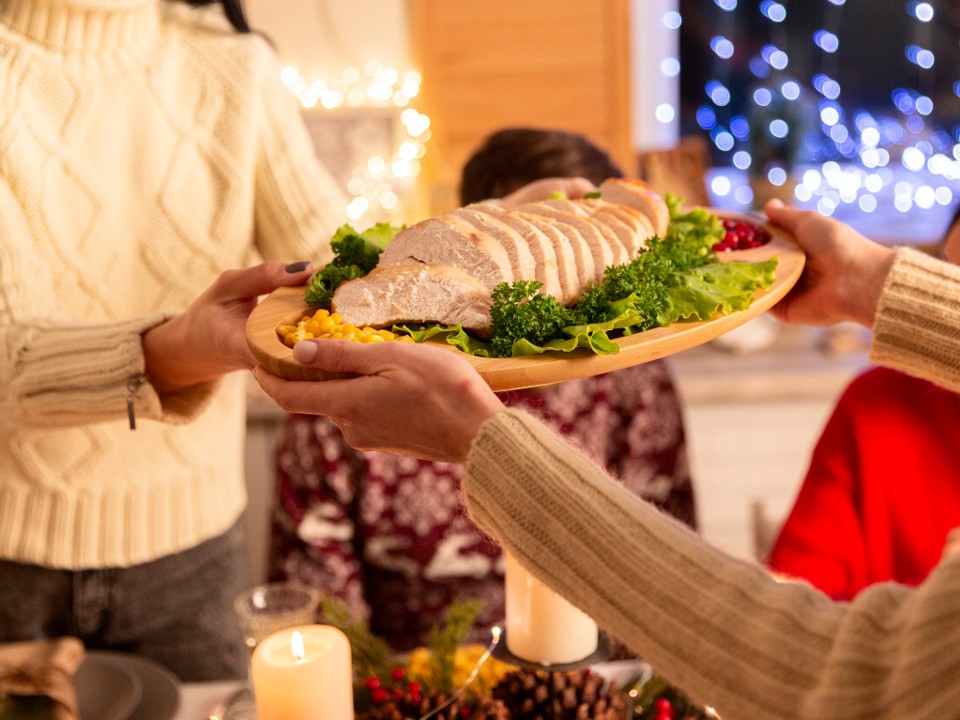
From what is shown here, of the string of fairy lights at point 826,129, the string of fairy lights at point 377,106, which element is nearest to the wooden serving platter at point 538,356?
the string of fairy lights at point 377,106

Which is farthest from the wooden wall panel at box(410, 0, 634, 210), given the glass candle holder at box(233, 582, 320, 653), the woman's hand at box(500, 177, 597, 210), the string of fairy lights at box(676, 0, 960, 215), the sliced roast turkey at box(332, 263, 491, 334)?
the sliced roast turkey at box(332, 263, 491, 334)

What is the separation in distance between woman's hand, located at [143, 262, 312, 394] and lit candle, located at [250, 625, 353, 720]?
326 mm

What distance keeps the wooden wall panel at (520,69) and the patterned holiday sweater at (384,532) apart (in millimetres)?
1429

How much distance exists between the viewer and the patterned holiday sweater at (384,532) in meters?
2.17

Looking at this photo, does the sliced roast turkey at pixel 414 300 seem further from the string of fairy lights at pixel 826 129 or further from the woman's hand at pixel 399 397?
the string of fairy lights at pixel 826 129

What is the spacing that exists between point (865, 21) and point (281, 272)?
308 cm

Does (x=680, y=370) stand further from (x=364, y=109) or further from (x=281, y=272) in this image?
(x=281, y=272)

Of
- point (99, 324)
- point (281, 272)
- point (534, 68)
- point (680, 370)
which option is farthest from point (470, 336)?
point (534, 68)

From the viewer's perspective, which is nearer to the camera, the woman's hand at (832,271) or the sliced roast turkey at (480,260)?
the sliced roast turkey at (480,260)

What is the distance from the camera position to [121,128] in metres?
1.55

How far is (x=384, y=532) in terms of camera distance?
218 cm

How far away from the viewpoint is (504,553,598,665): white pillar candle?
3.58ft

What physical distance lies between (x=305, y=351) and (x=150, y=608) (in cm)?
91

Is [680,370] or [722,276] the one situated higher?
[722,276]
